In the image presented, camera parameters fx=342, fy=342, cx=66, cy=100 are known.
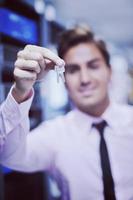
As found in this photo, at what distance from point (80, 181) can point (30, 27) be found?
1.87ft

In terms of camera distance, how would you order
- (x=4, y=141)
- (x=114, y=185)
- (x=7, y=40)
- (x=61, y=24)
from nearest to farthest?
(x=4, y=141), (x=114, y=185), (x=7, y=40), (x=61, y=24)

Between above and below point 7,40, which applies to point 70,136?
below

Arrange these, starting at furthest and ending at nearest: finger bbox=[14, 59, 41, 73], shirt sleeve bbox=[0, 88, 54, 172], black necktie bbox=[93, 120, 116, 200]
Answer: black necktie bbox=[93, 120, 116, 200]
shirt sleeve bbox=[0, 88, 54, 172]
finger bbox=[14, 59, 41, 73]

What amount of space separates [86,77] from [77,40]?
0.13 metres

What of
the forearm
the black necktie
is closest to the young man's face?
the black necktie

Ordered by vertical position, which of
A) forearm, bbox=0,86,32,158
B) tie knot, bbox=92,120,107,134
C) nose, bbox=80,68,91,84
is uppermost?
nose, bbox=80,68,91,84

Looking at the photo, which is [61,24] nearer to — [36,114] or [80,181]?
[36,114]

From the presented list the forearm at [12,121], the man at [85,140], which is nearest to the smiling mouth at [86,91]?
the man at [85,140]

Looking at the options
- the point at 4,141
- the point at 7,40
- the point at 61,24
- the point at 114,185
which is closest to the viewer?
the point at 4,141

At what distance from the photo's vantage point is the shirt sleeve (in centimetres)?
91

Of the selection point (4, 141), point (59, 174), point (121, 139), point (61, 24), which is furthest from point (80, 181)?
point (61, 24)

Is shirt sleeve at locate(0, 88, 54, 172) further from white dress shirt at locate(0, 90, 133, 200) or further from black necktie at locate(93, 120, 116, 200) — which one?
black necktie at locate(93, 120, 116, 200)

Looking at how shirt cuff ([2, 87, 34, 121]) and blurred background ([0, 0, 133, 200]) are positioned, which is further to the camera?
blurred background ([0, 0, 133, 200])

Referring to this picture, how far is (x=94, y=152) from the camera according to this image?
3.64ft
